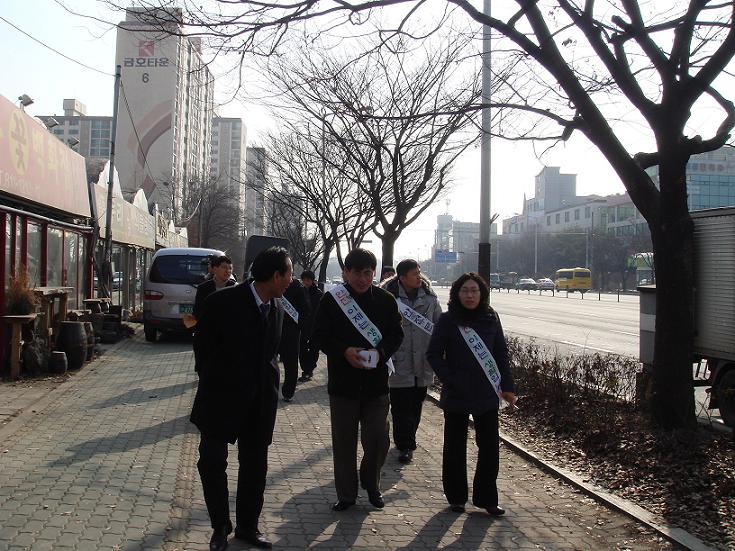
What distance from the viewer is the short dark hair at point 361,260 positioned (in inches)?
203

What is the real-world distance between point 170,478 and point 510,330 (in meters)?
18.6

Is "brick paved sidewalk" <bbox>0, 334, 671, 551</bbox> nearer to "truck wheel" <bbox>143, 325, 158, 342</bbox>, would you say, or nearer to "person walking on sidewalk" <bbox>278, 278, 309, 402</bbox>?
"person walking on sidewalk" <bbox>278, 278, 309, 402</bbox>

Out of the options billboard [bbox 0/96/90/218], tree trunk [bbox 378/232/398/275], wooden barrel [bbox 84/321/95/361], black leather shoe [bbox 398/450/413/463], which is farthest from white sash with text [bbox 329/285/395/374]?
tree trunk [bbox 378/232/398/275]

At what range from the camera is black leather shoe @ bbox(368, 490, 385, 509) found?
5.19 metres

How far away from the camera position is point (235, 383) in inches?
164

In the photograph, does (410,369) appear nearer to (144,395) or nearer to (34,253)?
(144,395)

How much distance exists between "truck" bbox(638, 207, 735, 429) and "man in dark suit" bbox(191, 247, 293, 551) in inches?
→ 241

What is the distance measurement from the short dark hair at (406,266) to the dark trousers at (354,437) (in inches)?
77.3

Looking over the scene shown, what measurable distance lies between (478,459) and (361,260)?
64.1 inches

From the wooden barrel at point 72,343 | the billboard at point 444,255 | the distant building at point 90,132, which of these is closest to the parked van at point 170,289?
the wooden barrel at point 72,343

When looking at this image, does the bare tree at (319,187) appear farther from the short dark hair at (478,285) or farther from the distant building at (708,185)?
the distant building at (708,185)

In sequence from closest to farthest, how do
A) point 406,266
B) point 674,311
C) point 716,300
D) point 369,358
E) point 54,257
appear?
1. point 369,358
2. point 406,266
3. point 674,311
4. point 716,300
5. point 54,257

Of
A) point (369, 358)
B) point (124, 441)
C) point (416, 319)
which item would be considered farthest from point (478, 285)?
point (124, 441)

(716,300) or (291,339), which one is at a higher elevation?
(716,300)
